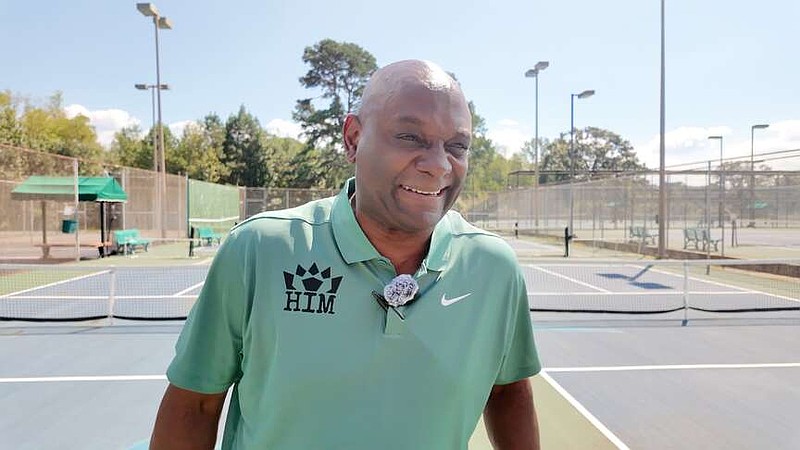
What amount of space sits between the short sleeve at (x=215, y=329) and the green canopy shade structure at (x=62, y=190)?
17800 mm

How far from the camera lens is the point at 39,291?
11.6 meters

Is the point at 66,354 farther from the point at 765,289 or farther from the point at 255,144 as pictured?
the point at 255,144

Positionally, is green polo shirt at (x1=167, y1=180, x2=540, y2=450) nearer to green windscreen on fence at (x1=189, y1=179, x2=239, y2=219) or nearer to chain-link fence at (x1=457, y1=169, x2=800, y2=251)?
chain-link fence at (x1=457, y1=169, x2=800, y2=251)

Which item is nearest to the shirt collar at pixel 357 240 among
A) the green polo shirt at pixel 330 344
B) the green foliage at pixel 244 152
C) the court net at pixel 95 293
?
the green polo shirt at pixel 330 344

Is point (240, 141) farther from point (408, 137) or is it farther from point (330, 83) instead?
point (408, 137)

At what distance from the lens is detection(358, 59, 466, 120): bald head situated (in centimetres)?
124

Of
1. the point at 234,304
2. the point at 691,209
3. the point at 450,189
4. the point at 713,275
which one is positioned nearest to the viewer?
the point at 234,304

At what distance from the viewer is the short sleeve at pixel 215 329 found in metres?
1.20

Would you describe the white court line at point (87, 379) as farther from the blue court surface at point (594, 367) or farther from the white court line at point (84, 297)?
the white court line at point (84, 297)

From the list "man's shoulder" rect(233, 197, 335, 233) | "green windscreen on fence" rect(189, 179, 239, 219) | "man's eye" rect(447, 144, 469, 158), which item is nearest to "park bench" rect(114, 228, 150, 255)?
"green windscreen on fence" rect(189, 179, 239, 219)

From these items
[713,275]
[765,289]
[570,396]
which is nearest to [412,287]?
[570,396]

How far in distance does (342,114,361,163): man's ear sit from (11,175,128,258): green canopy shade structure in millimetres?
17819

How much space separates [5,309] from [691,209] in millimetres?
26143

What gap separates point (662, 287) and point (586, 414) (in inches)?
351
